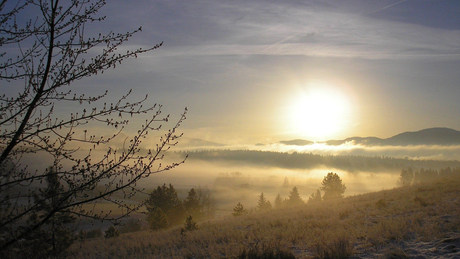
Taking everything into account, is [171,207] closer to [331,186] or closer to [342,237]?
[342,237]

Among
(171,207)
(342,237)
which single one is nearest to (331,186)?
(171,207)

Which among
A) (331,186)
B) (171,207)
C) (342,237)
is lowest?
(331,186)

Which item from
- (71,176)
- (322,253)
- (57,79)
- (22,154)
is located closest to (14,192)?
(22,154)

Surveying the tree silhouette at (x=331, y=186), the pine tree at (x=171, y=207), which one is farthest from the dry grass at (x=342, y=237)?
the tree silhouette at (x=331, y=186)

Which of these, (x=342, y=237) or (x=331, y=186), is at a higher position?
(x=342, y=237)

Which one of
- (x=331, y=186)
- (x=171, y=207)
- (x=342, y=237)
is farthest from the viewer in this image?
(x=331, y=186)

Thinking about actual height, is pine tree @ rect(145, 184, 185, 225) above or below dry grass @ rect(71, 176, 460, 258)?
below

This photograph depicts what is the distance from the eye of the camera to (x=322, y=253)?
7.30 meters

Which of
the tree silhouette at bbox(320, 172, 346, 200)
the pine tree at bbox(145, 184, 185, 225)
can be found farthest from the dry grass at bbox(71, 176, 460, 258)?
the tree silhouette at bbox(320, 172, 346, 200)

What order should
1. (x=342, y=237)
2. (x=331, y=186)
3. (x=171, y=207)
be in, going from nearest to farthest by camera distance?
(x=342, y=237) → (x=171, y=207) → (x=331, y=186)

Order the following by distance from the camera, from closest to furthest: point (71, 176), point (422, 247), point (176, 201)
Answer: point (71, 176) < point (422, 247) < point (176, 201)

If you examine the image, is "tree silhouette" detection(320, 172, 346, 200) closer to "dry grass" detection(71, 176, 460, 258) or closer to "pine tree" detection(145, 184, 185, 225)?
"pine tree" detection(145, 184, 185, 225)

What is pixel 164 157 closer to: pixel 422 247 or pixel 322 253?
pixel 322 253

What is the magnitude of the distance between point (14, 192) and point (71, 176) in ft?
2.74
